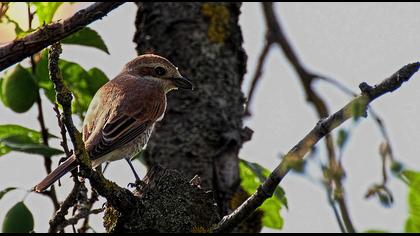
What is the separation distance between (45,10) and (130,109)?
1089mm

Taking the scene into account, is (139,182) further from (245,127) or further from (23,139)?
(245,127)

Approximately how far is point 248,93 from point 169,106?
641 millimetres

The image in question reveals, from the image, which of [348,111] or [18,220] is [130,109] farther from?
[348,111]

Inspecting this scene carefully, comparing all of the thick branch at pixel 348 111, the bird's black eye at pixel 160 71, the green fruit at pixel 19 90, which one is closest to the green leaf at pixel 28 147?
the green fruit at pixel 19 90

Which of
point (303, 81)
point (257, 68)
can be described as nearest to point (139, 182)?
point (303, 81)

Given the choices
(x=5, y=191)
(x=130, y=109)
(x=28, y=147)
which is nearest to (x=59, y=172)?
(x=28, y=147)

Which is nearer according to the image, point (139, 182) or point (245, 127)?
point (139, 182)

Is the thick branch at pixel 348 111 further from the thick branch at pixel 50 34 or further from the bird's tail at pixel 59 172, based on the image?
the bird's tail at pixel 59 172

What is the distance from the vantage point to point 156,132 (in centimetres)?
584

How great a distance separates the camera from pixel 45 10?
494cm

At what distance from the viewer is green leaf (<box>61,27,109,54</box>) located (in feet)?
16.4

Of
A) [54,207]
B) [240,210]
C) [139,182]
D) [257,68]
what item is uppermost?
[257,68]

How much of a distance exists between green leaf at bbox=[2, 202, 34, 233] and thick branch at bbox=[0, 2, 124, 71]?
985mm

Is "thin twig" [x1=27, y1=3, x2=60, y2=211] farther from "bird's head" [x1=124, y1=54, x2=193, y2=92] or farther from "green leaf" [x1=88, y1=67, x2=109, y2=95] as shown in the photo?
"bird's head" [x1=124, y1=54, x2=193, y2=92]
